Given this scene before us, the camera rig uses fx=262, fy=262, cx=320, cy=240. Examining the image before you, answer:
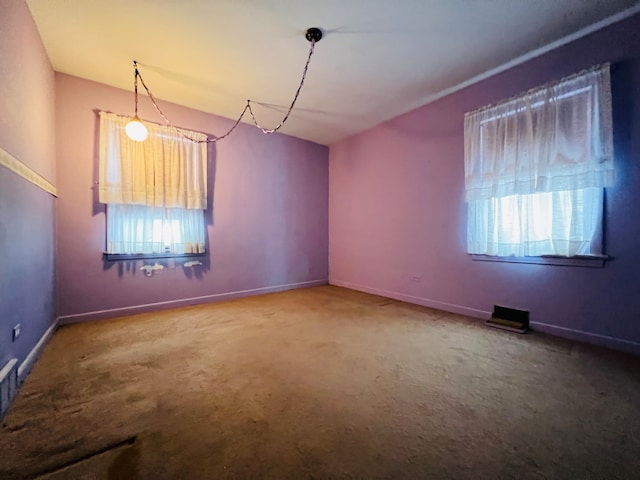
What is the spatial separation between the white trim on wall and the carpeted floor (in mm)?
1432

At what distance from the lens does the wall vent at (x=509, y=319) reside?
2686 mm

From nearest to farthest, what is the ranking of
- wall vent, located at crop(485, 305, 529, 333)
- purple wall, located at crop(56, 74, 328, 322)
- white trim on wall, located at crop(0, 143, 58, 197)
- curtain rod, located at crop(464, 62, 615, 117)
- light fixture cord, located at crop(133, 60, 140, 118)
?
white trim on wall, located at crop(0, 143, 58, 197), curtain rod, located at crop(464, 62, 615, 117), wall vent, located at crop(485, 305, 529, 333), light fixture cord, located at crop(133, 60, 140, 118), purple wall, located at crop(56, 74, 328, 322)

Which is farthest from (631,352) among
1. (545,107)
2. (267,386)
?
(267,386)

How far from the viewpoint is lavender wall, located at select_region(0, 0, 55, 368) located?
1663 millimetres

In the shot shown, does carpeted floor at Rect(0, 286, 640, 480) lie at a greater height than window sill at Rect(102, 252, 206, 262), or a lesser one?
lesser

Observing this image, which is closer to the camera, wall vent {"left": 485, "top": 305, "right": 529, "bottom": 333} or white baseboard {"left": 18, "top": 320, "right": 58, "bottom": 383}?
white baseboard {"left": 18, "top": 320, "right": 58, "bottom": 383}

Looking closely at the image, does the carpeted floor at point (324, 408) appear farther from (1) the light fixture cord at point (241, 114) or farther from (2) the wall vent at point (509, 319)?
(1) the light fixture cord at point (241, 114)

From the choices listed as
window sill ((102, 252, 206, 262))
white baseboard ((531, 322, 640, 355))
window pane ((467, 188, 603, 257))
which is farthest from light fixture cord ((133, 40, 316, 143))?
white baseboard ((531, 322, 640, 355))

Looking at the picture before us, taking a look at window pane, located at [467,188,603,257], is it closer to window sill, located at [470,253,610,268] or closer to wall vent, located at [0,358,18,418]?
window sill, located at [470,253,610,268]

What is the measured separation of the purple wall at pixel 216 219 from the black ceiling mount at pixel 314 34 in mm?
2109

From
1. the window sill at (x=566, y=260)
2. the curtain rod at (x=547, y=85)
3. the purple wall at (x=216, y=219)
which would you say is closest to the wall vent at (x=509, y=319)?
the window sill at (x=566, y=260)

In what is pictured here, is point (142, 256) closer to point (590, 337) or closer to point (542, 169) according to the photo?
point (542, 169)

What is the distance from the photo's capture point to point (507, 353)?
7.18 feet

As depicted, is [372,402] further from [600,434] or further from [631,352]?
[631,352]
